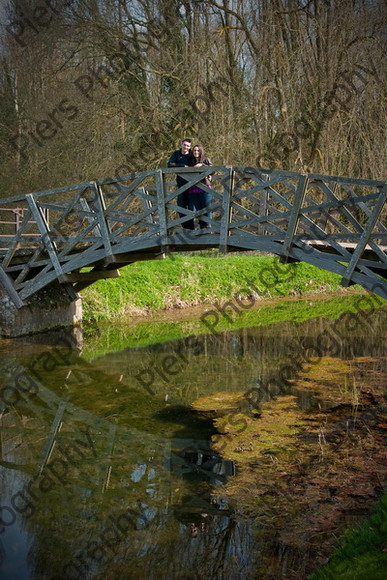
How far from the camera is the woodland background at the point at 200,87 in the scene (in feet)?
64.8

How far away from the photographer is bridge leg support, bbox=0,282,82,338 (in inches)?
525

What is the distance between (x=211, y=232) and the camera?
35.3 ft

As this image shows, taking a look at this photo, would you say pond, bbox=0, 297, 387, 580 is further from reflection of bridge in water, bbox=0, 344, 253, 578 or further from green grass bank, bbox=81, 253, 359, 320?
green grass bank, bbox=81, 253, 359, 320

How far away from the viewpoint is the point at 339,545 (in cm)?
498

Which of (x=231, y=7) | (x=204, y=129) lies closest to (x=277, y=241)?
(x=204, y=129)

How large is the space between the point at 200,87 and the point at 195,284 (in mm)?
6937

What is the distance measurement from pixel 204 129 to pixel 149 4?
4.69m

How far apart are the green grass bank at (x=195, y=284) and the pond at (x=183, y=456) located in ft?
9.66

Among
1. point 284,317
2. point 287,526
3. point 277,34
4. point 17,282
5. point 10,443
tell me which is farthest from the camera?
point 277,34

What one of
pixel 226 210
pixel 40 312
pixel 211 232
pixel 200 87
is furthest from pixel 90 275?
pixel 200 87

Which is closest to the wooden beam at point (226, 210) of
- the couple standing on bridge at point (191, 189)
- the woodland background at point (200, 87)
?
the couple standing on bridge at point (191, 189)

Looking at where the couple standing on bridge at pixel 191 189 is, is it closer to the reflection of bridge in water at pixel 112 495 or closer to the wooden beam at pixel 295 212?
the wooden beam at pixel 295 212

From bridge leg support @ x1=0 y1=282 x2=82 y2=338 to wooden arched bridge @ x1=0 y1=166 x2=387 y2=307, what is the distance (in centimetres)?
33

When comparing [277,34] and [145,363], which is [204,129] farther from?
[145,363]
